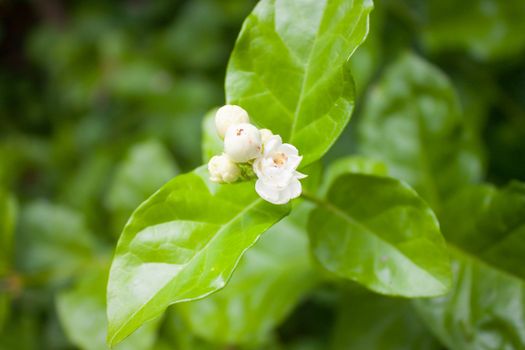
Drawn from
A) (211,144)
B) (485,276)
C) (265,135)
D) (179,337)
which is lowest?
(179,337)

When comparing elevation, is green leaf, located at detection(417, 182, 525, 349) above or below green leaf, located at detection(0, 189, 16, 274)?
above

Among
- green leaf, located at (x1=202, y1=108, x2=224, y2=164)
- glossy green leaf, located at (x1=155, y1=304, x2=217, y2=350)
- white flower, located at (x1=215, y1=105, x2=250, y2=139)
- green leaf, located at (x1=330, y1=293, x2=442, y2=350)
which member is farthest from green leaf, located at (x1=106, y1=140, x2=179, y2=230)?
white flower, located at (x1=215, y1=105, x2=250, y2=139)

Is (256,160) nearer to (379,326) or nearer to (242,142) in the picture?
(242,142)

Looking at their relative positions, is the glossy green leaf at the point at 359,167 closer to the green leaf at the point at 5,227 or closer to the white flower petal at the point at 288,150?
the white flower petal at the point at 288,150

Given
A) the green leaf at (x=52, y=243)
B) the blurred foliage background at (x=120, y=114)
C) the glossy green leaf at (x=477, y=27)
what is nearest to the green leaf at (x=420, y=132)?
the blurred foliage background at (x=120, y=114)

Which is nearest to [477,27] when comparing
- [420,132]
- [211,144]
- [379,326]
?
[420,132]

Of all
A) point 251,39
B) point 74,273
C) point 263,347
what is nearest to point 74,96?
point 74,273

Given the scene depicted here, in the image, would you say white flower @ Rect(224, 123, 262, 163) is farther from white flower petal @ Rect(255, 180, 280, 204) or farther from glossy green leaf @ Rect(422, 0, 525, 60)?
glossy green leaf @ Rect(422, 0, 525, 60)
